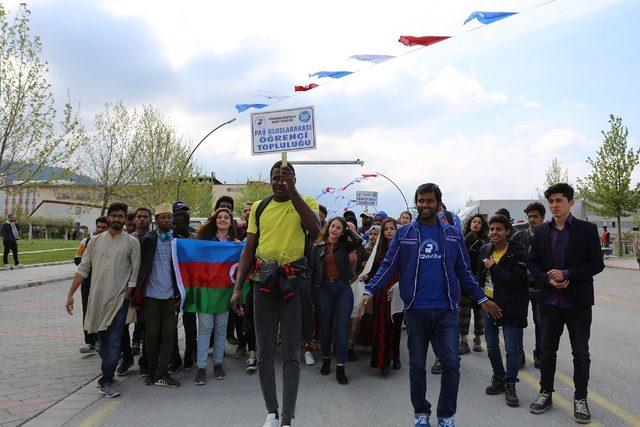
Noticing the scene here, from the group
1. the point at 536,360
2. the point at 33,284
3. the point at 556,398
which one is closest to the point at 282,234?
the point at 556,398

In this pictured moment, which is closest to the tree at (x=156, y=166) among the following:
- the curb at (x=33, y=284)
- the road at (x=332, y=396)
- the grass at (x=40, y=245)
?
the grass at (x=40, y=245)

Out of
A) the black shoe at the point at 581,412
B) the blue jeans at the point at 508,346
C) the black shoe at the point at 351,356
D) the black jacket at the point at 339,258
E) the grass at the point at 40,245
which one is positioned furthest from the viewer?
the grass at the point at 40,245

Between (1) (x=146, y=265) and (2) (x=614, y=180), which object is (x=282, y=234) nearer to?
(1) (x=146, y=265)

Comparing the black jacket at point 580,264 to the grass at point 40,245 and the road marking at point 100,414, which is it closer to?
the road marking at point 100,414

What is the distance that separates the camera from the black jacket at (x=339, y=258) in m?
6.17

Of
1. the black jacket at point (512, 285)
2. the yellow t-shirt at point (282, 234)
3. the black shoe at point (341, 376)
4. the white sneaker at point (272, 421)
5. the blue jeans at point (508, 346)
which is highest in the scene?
the yellow t-shirt at point (282, 234)

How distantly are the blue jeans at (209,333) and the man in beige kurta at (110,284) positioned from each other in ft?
2.91

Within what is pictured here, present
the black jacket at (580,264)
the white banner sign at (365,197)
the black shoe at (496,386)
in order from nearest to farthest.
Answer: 1. the black jacket at (580,264)
2. the black shoe at (496,386)
3. the white banner sign at (365,197)

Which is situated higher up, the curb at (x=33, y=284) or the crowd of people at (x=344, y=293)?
the crowd of people at (x=344, y=293)

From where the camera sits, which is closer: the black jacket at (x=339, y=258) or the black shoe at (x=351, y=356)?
the black jacket at (x=339, y=258)

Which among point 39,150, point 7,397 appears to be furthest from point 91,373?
point 39,150

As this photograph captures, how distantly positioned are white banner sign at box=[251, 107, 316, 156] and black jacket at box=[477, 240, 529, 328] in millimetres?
2223

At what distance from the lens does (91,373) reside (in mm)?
6090

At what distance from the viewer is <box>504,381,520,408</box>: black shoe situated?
194 inches
